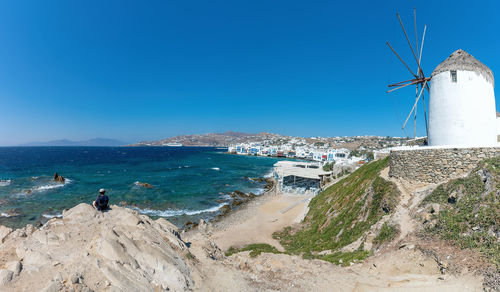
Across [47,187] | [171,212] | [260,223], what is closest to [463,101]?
[260,223]

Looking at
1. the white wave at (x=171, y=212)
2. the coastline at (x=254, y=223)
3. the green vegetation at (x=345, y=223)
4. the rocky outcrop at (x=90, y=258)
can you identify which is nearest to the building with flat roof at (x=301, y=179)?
the coastline at (x=254, y=223)

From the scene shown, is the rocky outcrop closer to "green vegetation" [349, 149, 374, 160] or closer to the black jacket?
the black jacket

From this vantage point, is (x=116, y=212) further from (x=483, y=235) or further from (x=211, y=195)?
(x=211, y=195)

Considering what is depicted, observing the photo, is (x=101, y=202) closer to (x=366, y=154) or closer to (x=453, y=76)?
(x=453, y=76)

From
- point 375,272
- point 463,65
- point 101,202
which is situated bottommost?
point 375,272

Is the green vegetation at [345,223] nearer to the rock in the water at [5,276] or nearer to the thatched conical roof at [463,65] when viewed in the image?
the thatched conical roof at [463,65]

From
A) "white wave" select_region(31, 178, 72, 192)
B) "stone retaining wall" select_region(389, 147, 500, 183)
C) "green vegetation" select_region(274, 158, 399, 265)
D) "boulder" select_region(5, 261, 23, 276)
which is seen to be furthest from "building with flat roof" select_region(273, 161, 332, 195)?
"white wave" select_region(31, 178, 72, 192)
